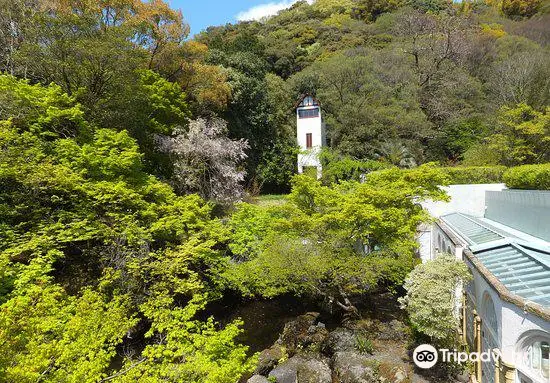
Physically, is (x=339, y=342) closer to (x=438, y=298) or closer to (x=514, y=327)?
(x=438, y=298)

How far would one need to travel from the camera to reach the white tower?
27859 millimetres

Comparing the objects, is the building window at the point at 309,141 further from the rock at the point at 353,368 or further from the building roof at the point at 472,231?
the rock at the point at 353,368

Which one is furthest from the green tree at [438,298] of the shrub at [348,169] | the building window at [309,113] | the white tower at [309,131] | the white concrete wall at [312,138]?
the building window at [309,113]

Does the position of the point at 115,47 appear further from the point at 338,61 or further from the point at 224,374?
the point at 338,61

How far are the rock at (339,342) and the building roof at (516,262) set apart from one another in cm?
519

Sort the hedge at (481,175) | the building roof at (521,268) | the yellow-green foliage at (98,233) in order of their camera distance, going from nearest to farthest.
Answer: the building roof at (521,268), the yellow-green foliage at (98,233), the hedge at (481,175)

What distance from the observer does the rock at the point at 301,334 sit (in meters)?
11.6

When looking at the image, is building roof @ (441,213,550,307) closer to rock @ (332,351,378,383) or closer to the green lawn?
rock @ (332,351,378,383)

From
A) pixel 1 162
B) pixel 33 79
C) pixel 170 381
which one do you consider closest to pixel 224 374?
pixel 170 381

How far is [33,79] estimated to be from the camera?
47.6ft

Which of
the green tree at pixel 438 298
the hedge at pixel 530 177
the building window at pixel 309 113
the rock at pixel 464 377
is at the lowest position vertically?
the rock at pixel 464 377

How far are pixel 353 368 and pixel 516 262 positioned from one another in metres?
5.62

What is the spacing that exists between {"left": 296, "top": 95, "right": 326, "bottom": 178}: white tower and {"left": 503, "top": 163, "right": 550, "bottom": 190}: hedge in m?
14.3

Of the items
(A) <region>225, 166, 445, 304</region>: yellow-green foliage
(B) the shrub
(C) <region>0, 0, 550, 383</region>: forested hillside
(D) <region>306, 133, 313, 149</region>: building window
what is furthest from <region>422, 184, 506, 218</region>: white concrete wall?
(D) <region>306, 133, 313, 149</region>: building window
